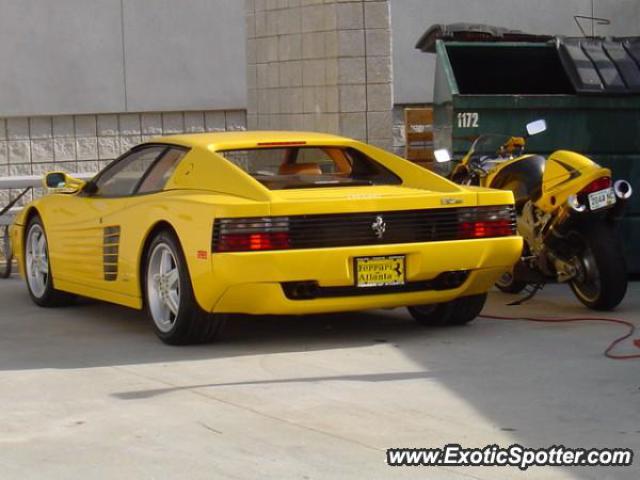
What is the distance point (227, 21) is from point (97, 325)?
8.41 m

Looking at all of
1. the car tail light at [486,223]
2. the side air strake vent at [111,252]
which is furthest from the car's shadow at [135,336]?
the car tail light at [486,223]

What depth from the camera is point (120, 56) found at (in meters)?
16.8

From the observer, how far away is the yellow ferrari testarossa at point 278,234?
7.80m

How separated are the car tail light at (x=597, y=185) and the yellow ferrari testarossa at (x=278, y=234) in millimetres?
701

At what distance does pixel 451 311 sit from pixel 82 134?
8.91 meters

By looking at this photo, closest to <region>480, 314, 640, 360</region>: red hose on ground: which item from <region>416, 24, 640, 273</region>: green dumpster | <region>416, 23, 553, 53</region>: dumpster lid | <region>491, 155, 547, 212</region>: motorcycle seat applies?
<region>491, 155, 547, 212</region>: motorcycle seat

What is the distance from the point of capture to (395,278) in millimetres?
8102

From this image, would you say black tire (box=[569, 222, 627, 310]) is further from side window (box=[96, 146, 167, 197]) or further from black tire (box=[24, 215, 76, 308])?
black tire (box=[24, 215, 76, 308])

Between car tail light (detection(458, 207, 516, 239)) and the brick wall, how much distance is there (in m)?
8.76

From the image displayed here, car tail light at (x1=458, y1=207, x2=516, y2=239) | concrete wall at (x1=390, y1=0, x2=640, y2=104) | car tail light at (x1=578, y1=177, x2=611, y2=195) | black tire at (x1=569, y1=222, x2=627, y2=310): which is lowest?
black tire at (x1=569, y1=222, x2=627, y2=310)

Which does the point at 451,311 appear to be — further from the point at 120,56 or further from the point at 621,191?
the point at 120,56

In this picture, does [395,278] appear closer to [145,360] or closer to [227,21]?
[145,360]

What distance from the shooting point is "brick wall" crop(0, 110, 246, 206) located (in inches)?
649

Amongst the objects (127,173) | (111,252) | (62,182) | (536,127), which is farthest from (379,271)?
(62,182)
